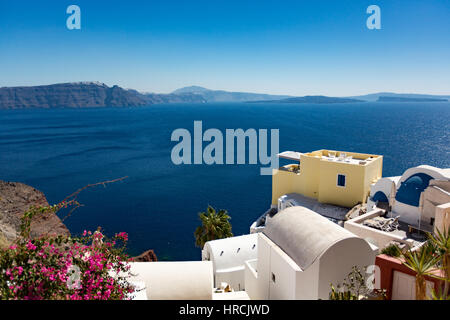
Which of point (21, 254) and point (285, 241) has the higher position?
point (21, 254)

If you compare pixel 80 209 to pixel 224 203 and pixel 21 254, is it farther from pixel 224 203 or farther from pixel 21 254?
pixel 21 254

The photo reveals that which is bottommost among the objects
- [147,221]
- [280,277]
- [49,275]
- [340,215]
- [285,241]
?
[147,221]

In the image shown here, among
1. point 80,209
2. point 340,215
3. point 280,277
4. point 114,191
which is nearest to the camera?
point 280,277

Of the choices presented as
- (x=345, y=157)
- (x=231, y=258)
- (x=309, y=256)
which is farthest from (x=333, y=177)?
(x=309, y=256)

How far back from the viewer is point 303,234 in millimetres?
13789

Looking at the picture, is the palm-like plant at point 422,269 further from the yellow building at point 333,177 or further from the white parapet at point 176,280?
the yellow building at point 333,177

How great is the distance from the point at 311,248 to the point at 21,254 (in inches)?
387

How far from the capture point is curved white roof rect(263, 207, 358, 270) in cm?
1278

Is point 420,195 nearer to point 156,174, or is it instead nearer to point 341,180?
point 341,180

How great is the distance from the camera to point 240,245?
25562 millimetres

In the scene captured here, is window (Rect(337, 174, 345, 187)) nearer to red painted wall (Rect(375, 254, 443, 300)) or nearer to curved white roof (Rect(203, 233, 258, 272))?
curved white roof (Rect(203, 233, 258, 272))

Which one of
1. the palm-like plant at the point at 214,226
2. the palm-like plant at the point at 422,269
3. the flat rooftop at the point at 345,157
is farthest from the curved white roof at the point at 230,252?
the flat rooftop at the point at 345,157

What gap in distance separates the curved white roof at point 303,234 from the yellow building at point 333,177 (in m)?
22.4

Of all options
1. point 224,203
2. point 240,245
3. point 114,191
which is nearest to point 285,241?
point 240,245
